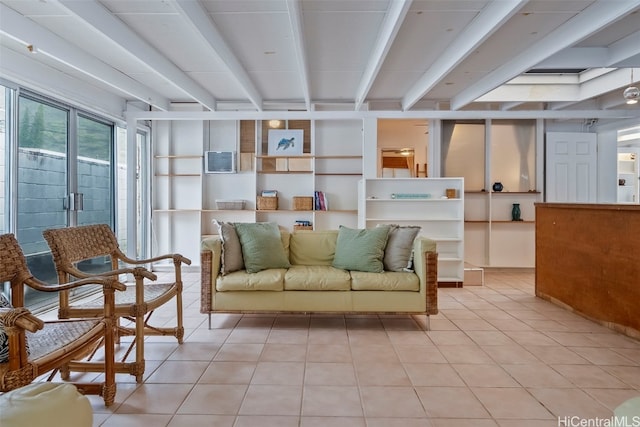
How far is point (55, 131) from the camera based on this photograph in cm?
407

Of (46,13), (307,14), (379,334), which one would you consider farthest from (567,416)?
(46,13)

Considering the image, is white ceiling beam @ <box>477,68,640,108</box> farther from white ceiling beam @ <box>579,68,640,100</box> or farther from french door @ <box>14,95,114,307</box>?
french door @ <box>14,95,114,307</box>

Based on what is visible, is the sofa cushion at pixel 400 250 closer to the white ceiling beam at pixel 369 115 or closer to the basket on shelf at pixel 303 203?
the white ceiling beam at pixel 369 115

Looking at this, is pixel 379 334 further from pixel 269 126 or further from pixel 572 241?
pixel 269 126

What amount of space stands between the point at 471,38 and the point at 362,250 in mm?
2090

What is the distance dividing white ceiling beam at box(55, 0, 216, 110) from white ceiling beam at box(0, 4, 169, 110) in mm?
698

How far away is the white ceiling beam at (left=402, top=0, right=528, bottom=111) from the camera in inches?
106

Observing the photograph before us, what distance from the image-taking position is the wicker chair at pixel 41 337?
1.44 m

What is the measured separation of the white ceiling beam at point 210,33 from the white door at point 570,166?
4.91 m

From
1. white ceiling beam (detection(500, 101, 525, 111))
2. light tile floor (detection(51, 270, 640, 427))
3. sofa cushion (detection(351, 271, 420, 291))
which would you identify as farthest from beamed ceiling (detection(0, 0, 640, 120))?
light tile floor (detection(51, 270, 640, 427))

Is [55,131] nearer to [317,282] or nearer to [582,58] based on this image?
[317,282]

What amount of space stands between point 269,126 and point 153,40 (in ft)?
8.25

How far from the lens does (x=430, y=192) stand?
514cm

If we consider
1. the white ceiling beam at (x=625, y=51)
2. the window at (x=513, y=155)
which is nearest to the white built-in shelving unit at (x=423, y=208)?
the window at (x=513, y=155)
